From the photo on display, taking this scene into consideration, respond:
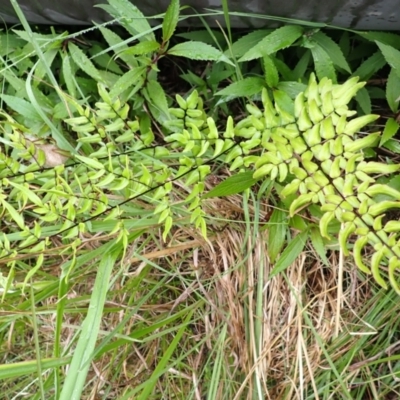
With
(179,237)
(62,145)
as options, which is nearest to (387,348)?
(179,237)

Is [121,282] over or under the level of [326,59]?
under

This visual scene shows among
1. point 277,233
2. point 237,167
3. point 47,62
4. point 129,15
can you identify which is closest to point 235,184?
point 237,167

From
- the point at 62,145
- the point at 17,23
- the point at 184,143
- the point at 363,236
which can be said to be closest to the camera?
the point at 363,236

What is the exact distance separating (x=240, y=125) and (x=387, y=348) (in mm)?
567

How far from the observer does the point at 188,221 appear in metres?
0.99

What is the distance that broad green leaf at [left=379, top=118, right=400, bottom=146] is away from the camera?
86 cm

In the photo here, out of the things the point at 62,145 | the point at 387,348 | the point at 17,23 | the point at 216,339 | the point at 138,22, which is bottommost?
the point at 216,339

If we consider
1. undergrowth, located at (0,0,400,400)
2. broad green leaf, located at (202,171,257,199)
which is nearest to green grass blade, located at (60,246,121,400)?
undergrowth, located at (0,0,400,400)

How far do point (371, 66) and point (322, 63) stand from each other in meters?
0.11

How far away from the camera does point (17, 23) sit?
1.03 m

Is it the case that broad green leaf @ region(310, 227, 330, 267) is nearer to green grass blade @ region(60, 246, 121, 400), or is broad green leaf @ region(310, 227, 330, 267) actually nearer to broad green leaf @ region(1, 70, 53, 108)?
green grass blade @ region(60, 246, 121, 400)

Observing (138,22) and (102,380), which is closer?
(138,22)

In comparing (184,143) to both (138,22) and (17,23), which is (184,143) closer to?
(138,22)

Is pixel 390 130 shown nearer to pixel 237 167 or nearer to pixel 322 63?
pixel 322 63
